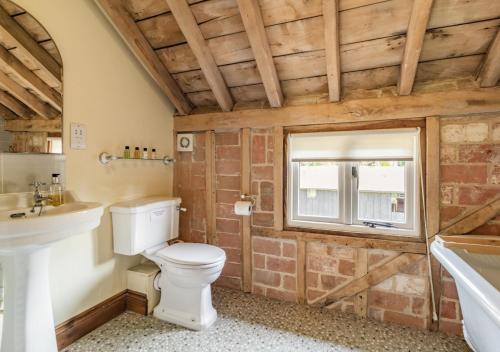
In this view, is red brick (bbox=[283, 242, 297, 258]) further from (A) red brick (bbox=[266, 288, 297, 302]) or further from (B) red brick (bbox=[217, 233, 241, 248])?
(B) red brick (bbox=[217, 233, 241, 248])

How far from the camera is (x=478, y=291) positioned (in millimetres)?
1105

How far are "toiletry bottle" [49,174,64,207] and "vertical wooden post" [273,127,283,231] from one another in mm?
1582

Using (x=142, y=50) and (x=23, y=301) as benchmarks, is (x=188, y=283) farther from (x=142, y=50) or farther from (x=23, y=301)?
(x=142, y=50)

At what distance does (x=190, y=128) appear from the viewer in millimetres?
2666

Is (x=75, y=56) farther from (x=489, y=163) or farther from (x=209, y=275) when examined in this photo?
(x=489, y=163)

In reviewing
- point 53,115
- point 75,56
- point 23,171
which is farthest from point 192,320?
point 75,56

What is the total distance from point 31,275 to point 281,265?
175cm

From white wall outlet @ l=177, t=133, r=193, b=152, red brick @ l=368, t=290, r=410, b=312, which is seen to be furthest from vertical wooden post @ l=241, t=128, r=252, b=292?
red brick @ l=368, t=290, r=410, b=312

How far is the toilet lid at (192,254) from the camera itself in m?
1.90

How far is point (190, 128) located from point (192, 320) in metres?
1.70

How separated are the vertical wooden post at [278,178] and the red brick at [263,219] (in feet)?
0.18

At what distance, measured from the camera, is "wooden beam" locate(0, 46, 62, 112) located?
5.03ft

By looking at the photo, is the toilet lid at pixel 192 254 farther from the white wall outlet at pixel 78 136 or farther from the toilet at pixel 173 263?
the white wall outlet at pixel 78 136

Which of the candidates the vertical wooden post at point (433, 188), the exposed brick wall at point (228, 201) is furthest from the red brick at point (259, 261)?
the vertical wooden post at point (433, 188)
